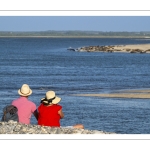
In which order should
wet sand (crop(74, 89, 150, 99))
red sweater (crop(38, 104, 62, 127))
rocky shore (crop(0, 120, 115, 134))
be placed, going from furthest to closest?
wet sand (crop(74, 89, 150, 99)), red sweater (crop(38, 104, 62, 127)), rocky shore (crop(0, 120, 115, 134))

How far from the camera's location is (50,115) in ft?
35.2

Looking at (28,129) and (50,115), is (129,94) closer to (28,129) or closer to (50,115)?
(50,115)

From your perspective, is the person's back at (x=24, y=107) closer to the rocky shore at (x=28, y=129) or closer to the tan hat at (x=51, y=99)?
the tan hat at (x=51, y=99)

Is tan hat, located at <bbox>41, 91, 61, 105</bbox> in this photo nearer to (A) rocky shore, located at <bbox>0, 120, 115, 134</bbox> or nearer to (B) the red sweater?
(B) the red sweater

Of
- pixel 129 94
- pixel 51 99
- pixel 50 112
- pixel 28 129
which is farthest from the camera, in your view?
pixel 129 94

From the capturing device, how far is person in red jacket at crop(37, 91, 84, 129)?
35.2ft

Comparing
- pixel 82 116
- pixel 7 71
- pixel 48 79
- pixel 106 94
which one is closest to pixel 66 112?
pixel 82 116

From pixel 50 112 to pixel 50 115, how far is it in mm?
56

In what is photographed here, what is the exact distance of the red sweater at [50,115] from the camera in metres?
10.7

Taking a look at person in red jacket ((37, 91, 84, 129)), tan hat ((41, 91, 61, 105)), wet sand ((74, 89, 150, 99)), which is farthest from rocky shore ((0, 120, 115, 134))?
wet sand ((74, 89, 150, 99))

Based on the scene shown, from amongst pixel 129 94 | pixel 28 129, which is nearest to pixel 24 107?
pixel 28 129
